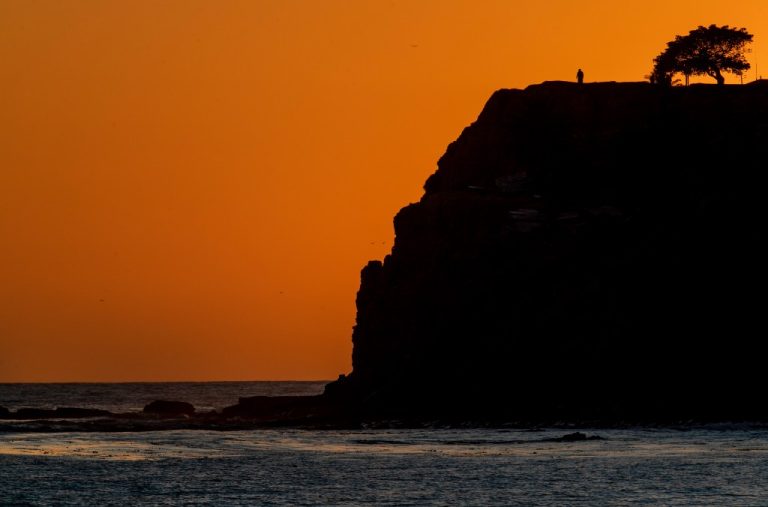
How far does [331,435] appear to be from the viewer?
10138cm

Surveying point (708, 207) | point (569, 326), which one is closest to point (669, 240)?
point (708, 207)

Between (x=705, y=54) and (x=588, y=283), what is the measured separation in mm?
49113

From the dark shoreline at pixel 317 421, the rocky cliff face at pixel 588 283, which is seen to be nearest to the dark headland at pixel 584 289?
the rocky cliff face at pixel 588 283

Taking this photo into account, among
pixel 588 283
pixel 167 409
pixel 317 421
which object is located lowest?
pixel 317 421

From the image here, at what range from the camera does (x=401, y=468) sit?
234ft

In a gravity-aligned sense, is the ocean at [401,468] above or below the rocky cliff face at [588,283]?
below

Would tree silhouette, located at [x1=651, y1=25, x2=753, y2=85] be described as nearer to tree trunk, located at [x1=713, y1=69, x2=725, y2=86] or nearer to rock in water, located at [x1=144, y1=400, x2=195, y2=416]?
tree trunk, located at [x1=713, y1=69, x2=725, y2=86]

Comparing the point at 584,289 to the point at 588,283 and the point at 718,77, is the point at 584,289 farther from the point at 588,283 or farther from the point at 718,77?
the point at 718,77

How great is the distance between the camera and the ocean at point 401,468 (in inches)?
2269

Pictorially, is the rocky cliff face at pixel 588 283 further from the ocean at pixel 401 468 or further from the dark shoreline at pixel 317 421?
the ocean at pixel 401 468

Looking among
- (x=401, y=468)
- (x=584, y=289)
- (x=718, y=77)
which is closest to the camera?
(x=401, y=468)

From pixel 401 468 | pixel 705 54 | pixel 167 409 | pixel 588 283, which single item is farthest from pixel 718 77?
pixel 401 468

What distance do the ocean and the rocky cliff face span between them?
27.2 ft

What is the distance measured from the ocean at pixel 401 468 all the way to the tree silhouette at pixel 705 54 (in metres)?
62.6
